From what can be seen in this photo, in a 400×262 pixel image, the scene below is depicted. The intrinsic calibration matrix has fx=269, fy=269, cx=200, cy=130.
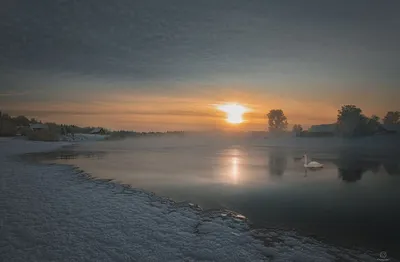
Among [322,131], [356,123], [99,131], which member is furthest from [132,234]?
[99,131]

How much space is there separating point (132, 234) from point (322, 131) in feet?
365

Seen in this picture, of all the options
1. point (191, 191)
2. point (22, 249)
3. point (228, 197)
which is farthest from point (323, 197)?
point (22, 249)

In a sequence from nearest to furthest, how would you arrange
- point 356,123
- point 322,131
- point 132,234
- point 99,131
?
1. point 132,234
2. point 356,123
3. point 322,131
4. point 99,131

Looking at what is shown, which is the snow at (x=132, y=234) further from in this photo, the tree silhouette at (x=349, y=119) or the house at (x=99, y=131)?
the house at (x=99, y=131)

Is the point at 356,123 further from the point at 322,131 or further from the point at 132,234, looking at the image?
the point at 132,234

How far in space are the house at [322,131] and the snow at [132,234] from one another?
9679 cm

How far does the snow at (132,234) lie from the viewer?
7035 mm

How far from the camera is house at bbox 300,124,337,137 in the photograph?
99.2 m

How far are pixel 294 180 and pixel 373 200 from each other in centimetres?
616

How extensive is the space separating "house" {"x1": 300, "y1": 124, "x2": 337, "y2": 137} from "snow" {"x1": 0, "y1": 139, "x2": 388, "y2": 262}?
96.8 meters

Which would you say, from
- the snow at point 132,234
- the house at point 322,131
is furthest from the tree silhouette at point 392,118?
the snow at point 132,234

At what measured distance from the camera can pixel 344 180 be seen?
67.0ft

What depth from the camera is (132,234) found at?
833 centimetres

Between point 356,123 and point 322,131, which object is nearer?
point 356,123
